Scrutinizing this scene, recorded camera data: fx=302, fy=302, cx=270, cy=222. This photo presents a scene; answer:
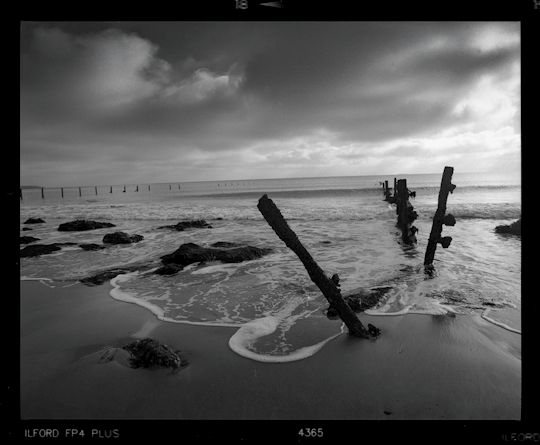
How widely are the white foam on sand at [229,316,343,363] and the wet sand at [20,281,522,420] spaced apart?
0.32ft

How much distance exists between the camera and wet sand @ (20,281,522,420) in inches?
105

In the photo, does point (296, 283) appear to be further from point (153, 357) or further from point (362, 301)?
point (153, 357)

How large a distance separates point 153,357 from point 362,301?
3.35 m

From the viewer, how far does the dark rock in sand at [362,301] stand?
16.0ft

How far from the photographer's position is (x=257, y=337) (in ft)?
13.6

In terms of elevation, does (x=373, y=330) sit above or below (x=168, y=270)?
below

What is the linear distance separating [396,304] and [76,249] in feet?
34.8

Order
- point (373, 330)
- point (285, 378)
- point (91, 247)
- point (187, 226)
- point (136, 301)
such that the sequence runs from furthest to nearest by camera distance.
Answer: point (187, 226), point (91, 247), point (136, 301), point (373, 330), point (285, 378)

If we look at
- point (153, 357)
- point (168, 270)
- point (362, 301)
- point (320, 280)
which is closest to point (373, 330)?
point (320, 280)
